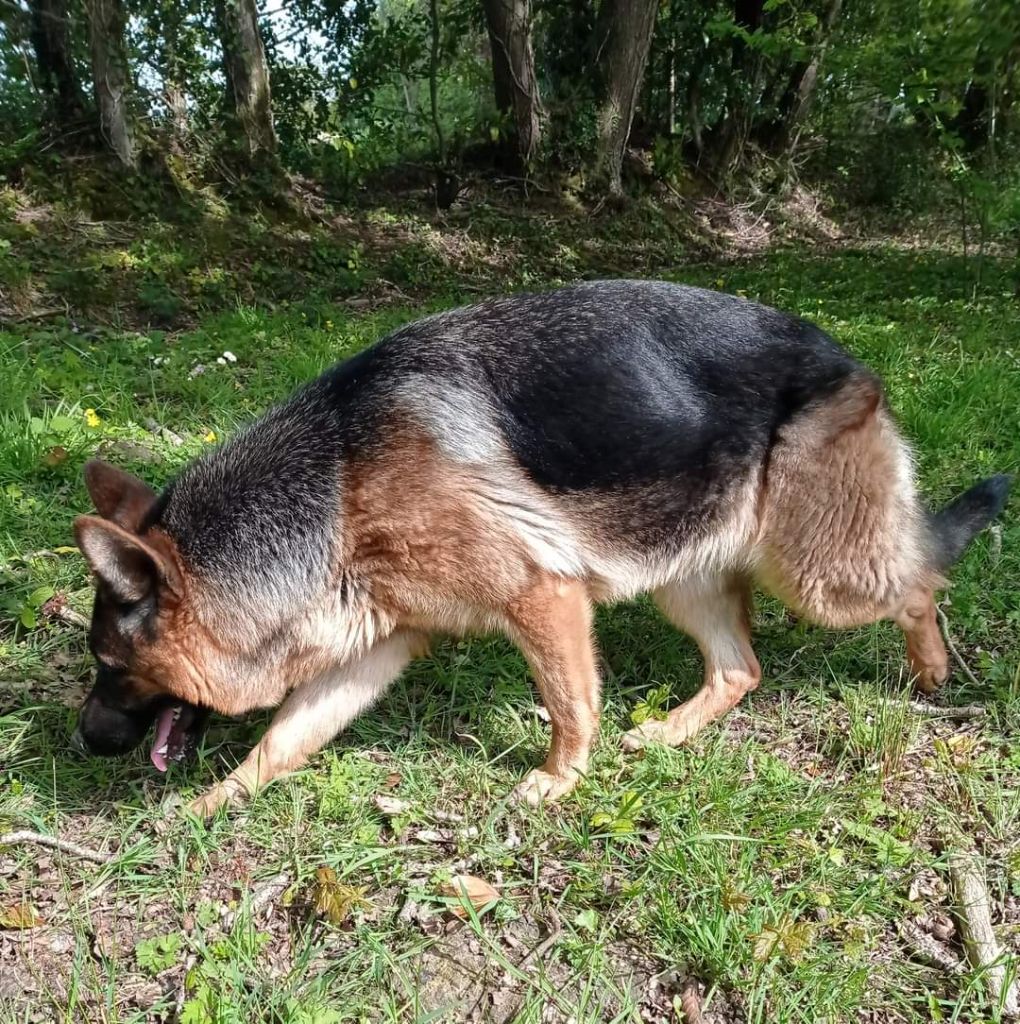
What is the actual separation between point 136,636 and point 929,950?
271cm

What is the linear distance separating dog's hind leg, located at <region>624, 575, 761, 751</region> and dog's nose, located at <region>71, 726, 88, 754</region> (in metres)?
2.18

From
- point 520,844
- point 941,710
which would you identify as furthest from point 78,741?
point 941,710

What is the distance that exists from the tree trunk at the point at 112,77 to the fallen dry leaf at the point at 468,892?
32.8 feet

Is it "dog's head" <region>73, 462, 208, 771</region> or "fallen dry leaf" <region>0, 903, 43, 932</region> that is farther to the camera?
"dog's head" <region>73, 462, 208, 771</region>

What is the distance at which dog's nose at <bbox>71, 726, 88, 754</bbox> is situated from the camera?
2832mm

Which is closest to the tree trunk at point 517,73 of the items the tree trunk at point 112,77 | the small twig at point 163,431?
the tree trunk at point 112,77

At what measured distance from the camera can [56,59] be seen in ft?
30.3

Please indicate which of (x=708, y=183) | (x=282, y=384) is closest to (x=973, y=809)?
(x=282, y=384)

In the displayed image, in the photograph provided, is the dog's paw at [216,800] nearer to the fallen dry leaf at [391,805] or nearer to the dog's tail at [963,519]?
the fallen dry leaf at [391,805]

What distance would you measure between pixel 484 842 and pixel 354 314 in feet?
24.4

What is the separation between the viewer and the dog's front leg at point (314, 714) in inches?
114

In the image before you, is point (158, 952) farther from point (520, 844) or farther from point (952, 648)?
point (952, 648)

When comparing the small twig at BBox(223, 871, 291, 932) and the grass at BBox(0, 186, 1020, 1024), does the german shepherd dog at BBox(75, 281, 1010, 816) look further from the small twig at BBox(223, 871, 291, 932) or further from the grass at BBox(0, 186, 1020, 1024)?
the small twig at BBox(223, 871, 291, 932)

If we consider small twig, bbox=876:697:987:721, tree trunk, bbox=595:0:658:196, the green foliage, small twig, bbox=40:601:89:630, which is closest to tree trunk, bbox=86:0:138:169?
tree trunk, bbox=595:0:658:196
